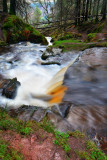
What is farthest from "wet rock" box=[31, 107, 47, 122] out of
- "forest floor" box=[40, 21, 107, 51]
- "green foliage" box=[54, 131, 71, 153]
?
"forest floor" box=[40, 21, 107, 51]

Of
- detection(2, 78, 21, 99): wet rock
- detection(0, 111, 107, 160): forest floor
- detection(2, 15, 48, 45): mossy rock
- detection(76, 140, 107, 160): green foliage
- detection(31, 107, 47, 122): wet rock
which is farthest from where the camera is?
detection(2, 15, 48, 45): mossy rock

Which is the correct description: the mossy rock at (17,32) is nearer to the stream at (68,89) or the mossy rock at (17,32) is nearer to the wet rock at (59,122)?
the stream at (68,89)

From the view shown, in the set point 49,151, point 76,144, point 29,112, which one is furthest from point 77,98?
point 49,151

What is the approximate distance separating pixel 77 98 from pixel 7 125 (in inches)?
98.4

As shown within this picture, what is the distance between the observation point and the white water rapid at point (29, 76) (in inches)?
160

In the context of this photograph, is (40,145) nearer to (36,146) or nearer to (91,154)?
(36,146)

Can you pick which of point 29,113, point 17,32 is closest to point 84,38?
point 17,32

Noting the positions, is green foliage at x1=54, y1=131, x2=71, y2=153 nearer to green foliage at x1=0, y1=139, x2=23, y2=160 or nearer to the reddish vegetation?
the reddish vegetation

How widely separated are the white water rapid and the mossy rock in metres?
4.01

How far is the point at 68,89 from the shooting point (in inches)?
179

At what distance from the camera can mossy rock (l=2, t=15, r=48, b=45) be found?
40.4ft

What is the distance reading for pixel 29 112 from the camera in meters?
3.08

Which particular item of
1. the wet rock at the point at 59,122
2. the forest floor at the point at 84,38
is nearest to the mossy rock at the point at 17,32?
the forest floor at the point at 84,38

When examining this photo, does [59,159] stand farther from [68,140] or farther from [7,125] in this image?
[7,125]
